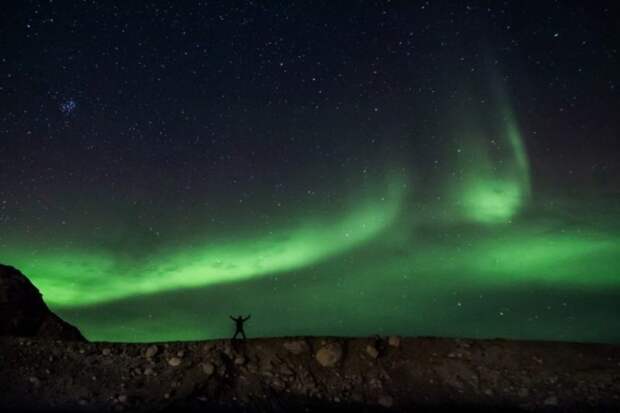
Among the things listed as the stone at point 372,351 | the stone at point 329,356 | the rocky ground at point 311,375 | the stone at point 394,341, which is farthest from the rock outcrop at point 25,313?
the stone at point 394,341

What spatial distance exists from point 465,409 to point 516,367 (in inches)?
96.7

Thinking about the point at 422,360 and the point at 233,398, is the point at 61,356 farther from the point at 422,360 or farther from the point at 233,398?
the point at 422,360

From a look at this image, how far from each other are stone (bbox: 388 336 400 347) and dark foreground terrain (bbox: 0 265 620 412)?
0.09 feet

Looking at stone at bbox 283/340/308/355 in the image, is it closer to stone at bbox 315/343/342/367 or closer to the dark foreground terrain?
the dark foreground terrain

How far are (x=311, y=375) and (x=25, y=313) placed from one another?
10.9 meters

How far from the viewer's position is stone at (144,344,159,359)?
1061 centimetres

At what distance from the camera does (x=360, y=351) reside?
1122 centimetres

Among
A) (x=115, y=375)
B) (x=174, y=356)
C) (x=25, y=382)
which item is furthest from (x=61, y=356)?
(x=174, y=356)

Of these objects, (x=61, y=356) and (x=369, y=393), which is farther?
(x=61, y=356)

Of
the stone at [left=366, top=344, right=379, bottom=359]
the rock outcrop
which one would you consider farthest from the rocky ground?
the rock outcrop

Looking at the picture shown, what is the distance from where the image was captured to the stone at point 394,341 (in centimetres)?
1157

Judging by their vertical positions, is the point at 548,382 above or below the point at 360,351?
below

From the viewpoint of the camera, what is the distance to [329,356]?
1080 cm

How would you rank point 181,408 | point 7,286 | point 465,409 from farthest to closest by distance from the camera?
point 7,286, point 465,409, point 181,408
